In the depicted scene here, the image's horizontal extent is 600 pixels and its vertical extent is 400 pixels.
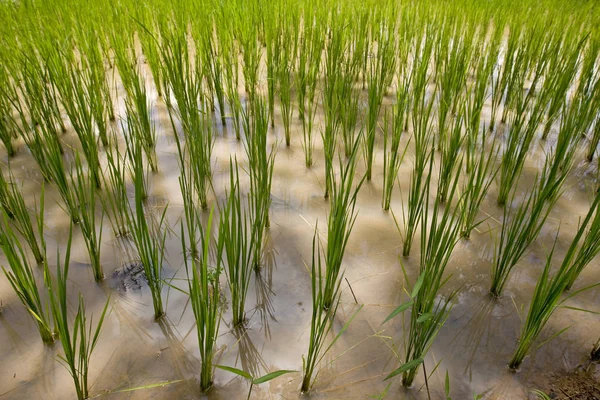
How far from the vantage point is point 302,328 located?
1211 mm

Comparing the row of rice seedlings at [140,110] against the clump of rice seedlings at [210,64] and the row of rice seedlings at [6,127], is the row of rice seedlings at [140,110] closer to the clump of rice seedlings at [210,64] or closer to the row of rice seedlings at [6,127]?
the clump of rice seedlings at [210,64]

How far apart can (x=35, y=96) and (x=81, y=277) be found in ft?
3.24

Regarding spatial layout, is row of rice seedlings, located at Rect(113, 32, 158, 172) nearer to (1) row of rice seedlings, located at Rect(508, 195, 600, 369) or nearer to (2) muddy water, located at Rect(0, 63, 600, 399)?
(2) muddy water, located at Rect(0, 63, 600, 399)

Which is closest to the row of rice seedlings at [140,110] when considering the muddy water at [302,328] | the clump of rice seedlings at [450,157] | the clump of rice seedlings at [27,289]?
the muddy water at [302,328]

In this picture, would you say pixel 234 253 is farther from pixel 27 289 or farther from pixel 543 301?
pixel 543 301

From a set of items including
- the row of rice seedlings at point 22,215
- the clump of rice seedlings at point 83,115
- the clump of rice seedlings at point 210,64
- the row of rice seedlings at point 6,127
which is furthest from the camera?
the clump of rice seedlings at point 210,64

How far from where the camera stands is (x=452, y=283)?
1.36 m

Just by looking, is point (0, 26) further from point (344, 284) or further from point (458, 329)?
point (458, 329)

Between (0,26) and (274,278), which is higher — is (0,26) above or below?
above

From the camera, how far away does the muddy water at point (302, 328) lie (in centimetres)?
105

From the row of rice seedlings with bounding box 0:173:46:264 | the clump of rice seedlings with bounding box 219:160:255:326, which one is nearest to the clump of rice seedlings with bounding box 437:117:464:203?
the clump of rice seedlings with bounding box 219:160:255:326

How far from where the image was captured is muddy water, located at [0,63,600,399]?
1050 millimetres

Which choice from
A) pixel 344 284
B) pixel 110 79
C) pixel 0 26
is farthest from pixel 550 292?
pixel 0 26

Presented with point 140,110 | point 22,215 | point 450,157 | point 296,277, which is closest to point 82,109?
point 140,110
